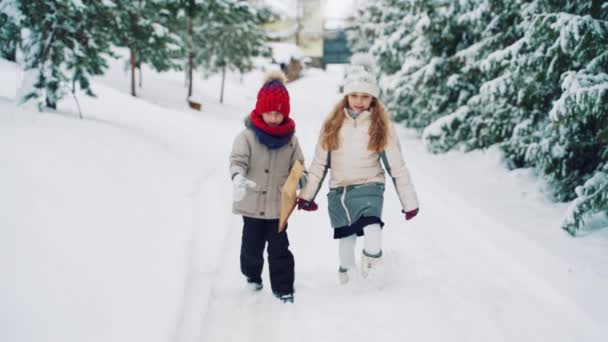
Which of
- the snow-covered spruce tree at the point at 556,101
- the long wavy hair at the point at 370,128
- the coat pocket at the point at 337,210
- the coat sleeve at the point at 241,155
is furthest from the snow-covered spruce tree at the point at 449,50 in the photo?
the coat sleeve at the point at 241,155

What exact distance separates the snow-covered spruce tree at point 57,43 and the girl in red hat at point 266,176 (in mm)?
6592

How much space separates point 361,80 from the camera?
12.1ft

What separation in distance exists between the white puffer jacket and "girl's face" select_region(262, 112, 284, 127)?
48 cm

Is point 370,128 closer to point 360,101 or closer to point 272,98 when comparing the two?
point 360,101

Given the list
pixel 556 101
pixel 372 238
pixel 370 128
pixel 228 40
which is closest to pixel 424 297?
pixel 372 238

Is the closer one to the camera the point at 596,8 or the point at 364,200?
the point at 364,200

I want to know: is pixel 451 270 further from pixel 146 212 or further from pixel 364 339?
pixel 146 212

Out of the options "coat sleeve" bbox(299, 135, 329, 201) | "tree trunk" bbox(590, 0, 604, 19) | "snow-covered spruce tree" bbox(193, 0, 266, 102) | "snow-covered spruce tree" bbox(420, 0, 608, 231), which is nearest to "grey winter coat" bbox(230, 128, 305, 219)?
"coat sleeve" bbox(299, 135, 329, 201)

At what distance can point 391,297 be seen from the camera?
3883 mm

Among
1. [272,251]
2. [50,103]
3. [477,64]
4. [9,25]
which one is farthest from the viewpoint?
[50,103]

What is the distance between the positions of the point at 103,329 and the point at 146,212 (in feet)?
7.97

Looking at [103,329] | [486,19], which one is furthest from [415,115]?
[103,329]

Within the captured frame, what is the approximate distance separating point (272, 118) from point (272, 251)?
3.82 feet

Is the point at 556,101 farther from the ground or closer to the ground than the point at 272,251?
farther from the ground
